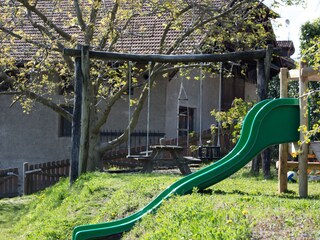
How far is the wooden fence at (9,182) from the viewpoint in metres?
21.1

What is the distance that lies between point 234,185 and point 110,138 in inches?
508

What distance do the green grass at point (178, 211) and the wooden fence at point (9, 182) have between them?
796 cm

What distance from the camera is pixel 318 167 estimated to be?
10.0 m

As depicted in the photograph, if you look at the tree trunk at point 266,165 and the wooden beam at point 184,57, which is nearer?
the wooden beam at point 184,57

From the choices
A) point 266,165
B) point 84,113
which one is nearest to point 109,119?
point 84,113

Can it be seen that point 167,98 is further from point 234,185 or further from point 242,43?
point 234,185

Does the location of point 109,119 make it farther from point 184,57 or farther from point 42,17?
point 184,57

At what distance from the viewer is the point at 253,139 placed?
8961 mm

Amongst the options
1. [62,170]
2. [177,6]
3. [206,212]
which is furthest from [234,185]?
[62,170]

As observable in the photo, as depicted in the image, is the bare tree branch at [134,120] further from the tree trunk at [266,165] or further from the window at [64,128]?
the window at [64,128]

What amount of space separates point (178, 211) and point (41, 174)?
47.2 ft

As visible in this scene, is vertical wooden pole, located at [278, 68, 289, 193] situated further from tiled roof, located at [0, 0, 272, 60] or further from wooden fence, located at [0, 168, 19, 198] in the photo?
wooden fence, located at [0, 168, 19, 198]

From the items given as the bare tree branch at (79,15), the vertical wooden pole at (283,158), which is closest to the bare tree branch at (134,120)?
the bare tree branch at (79,15)

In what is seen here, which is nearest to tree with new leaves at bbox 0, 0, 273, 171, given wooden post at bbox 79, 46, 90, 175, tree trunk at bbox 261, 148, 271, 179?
wooden post at bbox 79, 46, 90, 175
